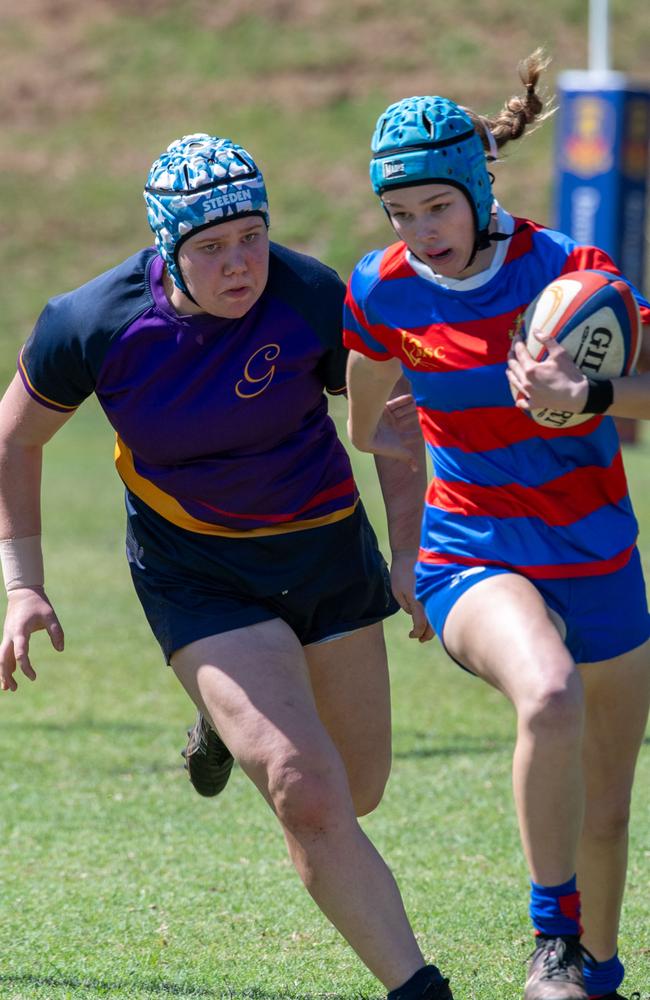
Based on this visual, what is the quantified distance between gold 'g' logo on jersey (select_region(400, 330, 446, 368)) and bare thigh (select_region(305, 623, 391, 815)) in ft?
3.46

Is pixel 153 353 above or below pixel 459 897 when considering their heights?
above

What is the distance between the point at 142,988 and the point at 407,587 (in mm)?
1356

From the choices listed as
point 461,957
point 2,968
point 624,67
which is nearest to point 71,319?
point 2,968

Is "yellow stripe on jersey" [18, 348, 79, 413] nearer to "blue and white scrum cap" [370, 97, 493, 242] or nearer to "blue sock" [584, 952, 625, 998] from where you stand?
Result: "blue and white scrum cap" [370, 97, 493, 242]

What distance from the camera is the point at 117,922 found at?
5160 millimetres

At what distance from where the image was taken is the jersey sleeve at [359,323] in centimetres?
396

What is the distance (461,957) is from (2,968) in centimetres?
137

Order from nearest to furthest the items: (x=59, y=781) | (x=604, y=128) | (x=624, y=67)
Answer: (x=59, y=781) < (x=604, y=128) < (x=624, y=67)

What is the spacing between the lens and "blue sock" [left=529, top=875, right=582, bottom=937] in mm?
→ 3463

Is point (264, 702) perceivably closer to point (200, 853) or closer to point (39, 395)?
point (39, 395)

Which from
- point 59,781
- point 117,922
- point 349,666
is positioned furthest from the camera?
point 59,781

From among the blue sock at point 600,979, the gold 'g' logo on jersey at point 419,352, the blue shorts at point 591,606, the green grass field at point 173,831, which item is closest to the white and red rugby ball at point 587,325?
the gold 'g' logo on jersey at point 419,352

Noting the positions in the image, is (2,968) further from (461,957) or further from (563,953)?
(563,953)

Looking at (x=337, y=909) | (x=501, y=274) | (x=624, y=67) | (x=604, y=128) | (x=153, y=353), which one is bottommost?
(x=624, y=67)
